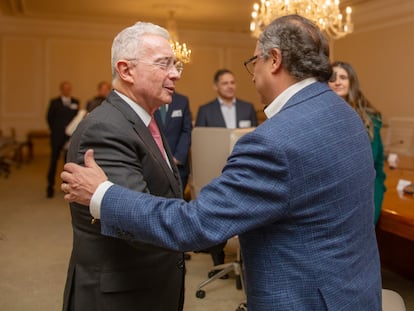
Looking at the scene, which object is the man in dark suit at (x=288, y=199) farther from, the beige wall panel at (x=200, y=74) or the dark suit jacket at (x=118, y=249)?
the beige wall panel at (x=200, y=74)

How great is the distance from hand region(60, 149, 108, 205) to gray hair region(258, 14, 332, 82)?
Result: 19.5 inches

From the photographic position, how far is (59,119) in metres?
6.92

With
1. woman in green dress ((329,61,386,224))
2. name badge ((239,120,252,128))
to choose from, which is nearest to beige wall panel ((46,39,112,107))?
name badge ((239,120,252,128))

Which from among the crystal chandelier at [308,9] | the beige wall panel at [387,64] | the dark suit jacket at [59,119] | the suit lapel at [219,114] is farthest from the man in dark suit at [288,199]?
the beige wall panel at [387,64]

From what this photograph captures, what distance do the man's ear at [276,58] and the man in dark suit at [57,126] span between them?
5891mm

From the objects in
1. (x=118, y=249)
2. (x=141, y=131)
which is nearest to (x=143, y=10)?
(x=141, y=131)

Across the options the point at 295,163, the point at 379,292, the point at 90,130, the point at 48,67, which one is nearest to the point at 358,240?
the point at 379,292

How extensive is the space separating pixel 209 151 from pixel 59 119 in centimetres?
433

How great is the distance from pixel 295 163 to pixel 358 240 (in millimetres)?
304

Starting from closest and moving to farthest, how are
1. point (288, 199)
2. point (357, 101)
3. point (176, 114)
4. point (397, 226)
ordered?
point (288, 199)
point (397, 226)
point (357, 101)
point (176, 114)

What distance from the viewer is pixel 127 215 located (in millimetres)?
1062

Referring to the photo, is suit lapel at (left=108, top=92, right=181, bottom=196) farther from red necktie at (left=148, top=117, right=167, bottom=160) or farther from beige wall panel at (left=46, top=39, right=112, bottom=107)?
beige wall panel at (left=46, top=39, right=112, bottom=107)

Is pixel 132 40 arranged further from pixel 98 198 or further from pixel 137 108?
pixel 98 198

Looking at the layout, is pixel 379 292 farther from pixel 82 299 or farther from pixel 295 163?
pixel 82 299
